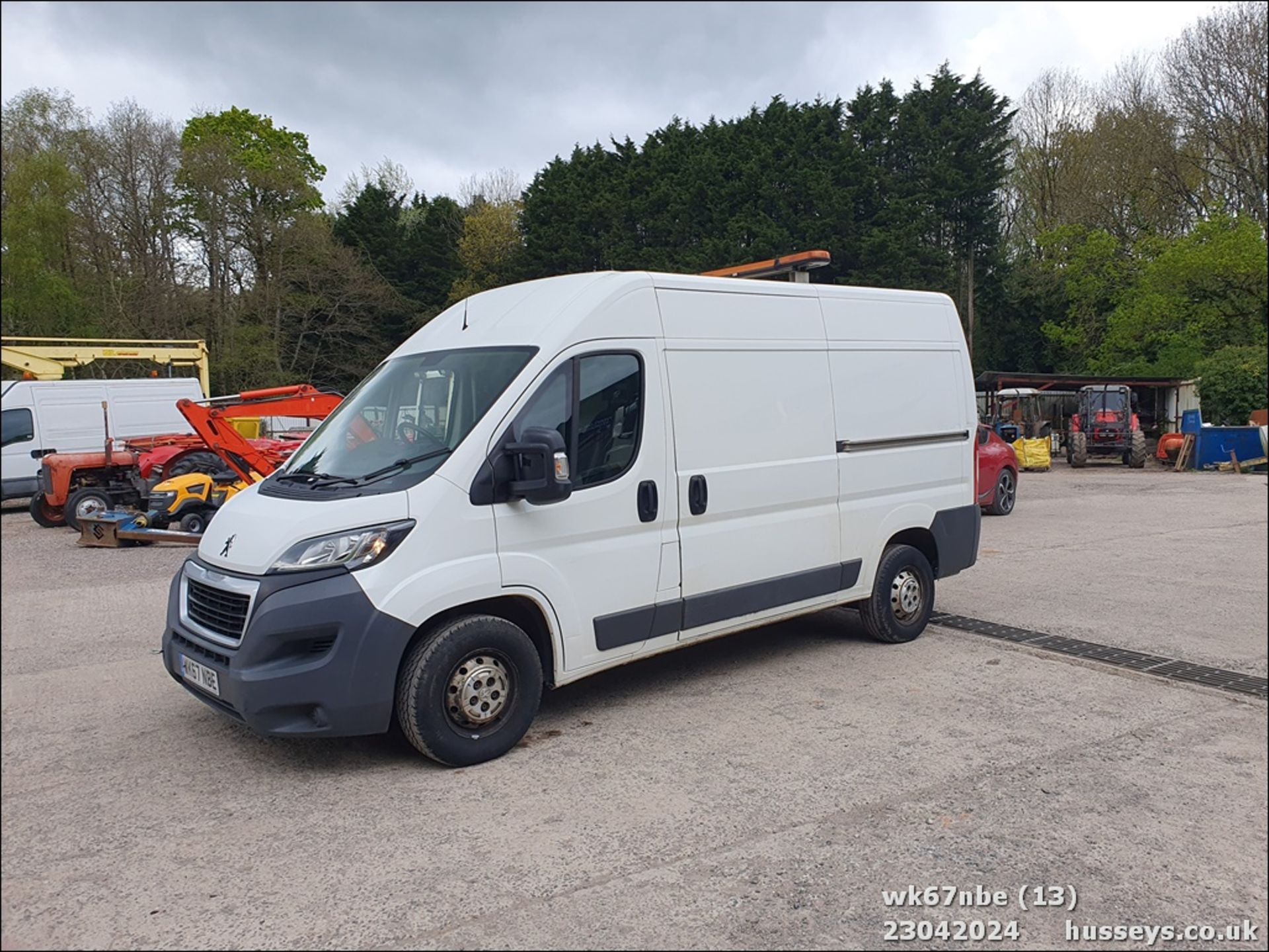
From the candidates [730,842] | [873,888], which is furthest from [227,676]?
[873,888]

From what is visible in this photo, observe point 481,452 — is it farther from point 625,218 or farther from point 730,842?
point 625,218

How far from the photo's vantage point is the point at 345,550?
14.4 ft

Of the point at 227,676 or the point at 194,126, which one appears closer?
the point at 227,676

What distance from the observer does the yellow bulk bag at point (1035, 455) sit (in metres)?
24.6

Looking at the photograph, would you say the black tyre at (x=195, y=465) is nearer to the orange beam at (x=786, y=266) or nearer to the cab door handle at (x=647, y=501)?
the orange beam at (x=786, y=266)

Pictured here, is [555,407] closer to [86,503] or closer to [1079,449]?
[86,503]

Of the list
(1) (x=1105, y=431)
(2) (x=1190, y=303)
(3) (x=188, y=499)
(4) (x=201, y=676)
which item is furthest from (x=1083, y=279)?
(3) (x=188, y=499)

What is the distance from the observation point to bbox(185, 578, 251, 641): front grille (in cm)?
446

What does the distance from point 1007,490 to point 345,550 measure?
13.9 meters

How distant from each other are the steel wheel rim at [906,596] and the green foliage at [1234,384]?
5050 millimetres

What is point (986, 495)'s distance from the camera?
1540 centimetres

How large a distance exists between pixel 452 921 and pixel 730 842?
116cm

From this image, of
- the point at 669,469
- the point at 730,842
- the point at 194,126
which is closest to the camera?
the point at 730,842

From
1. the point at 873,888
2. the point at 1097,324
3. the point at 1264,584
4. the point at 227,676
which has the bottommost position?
the point at 873,888
